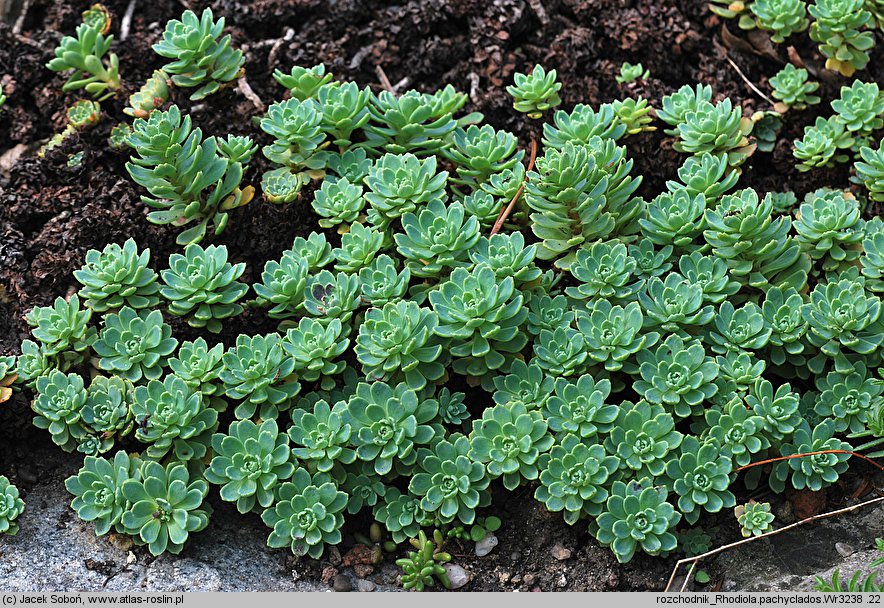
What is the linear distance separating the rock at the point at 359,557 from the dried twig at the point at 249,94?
1.98 metres

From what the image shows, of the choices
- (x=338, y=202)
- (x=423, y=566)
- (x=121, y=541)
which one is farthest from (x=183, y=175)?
(x=423, y=566)

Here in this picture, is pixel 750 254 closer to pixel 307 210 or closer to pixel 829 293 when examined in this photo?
pixel 829 293

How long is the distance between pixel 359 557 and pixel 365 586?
0.35 ft

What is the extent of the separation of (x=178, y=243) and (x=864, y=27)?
324 cm

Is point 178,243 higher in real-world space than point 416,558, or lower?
higher

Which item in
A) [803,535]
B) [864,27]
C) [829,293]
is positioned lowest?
[803,535]

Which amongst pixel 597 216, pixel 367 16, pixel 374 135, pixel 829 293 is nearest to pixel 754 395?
pixel 829 293

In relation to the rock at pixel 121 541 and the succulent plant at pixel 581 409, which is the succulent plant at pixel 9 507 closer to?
the rock at pixel 121 541

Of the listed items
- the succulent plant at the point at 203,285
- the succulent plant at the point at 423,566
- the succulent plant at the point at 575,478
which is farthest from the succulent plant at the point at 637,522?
the succulent plant at the point at 203,285

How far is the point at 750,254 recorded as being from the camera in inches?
131

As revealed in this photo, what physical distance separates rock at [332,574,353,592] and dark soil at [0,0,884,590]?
1.03m

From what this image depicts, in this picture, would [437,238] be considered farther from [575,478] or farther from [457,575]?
[457,575]

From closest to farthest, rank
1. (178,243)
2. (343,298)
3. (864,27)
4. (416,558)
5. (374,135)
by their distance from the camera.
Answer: (416,558)
(343,298)
(178,243)
(374,135)
(864,27)

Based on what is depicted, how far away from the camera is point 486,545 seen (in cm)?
315
